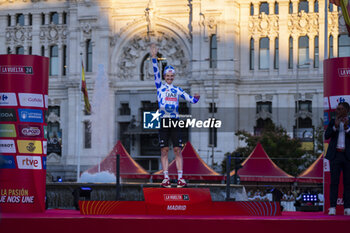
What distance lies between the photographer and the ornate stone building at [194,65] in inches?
2445

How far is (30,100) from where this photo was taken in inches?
498

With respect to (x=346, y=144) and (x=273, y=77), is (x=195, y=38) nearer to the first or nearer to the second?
(x=273, y=77)

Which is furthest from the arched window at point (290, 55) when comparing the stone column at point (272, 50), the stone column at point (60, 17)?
the stone column at point (60, 17)

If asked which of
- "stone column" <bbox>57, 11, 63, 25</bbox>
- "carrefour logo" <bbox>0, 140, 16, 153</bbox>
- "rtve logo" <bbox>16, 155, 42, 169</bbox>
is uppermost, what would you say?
"stone column" <bbox>57, 11, 63, 25</bbox>

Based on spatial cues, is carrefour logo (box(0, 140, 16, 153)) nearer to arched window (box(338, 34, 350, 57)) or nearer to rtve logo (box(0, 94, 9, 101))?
rtve logo (box(0, 94, 9, 101))

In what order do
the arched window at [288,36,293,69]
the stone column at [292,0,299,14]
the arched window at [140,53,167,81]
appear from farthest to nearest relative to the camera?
the arched window at [140,53,167,81], the arched window at [288,36,293,69], the stone column at [292,0,299,14]

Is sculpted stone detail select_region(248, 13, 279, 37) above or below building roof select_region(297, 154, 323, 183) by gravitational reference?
above

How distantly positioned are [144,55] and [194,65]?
18.7ft

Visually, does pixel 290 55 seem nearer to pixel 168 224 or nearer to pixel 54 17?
pixel 54 17

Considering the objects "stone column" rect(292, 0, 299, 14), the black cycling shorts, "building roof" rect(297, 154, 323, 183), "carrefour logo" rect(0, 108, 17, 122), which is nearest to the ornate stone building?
"stone column" rect(292, 0, 299, 14)

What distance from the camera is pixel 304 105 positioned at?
62.6 meters

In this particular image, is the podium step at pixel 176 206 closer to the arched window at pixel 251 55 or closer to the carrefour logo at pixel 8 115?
the carrefour logo at pixel 8 115

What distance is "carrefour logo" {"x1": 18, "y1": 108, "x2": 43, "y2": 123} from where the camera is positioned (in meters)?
12.6

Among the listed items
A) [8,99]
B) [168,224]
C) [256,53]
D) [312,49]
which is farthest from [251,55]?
[168,224]
